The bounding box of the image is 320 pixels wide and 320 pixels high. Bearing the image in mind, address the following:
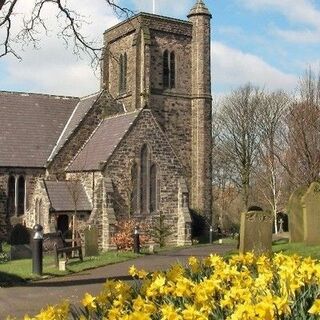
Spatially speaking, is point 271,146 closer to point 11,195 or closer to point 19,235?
point 11,195

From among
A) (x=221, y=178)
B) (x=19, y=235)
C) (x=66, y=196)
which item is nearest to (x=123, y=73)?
(x=66, y=196)

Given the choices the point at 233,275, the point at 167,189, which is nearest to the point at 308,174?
the point at 167,189

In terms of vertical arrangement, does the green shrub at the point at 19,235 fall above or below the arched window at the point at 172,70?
below

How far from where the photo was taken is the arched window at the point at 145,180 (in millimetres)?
28672

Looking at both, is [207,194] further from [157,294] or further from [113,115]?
[157,294]

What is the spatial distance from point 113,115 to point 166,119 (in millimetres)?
5279

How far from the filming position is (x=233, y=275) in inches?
193

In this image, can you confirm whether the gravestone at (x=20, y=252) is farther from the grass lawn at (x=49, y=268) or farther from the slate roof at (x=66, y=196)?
the slate roof at (x=66, y=196)

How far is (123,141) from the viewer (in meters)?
28.1

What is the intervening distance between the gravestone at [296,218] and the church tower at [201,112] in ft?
53.5

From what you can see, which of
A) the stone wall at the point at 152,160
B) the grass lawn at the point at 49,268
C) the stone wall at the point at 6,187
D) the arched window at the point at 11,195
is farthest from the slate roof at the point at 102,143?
the grass lawn at the point at 49,268

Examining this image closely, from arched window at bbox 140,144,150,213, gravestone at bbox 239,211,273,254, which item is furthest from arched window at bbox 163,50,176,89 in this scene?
gravestone at bbox 239,211,273,254

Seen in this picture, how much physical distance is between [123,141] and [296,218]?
36.0 feet

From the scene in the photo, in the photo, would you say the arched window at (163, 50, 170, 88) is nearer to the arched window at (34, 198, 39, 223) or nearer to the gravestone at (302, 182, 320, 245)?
the arched window at (34, 198, 39, 223)
